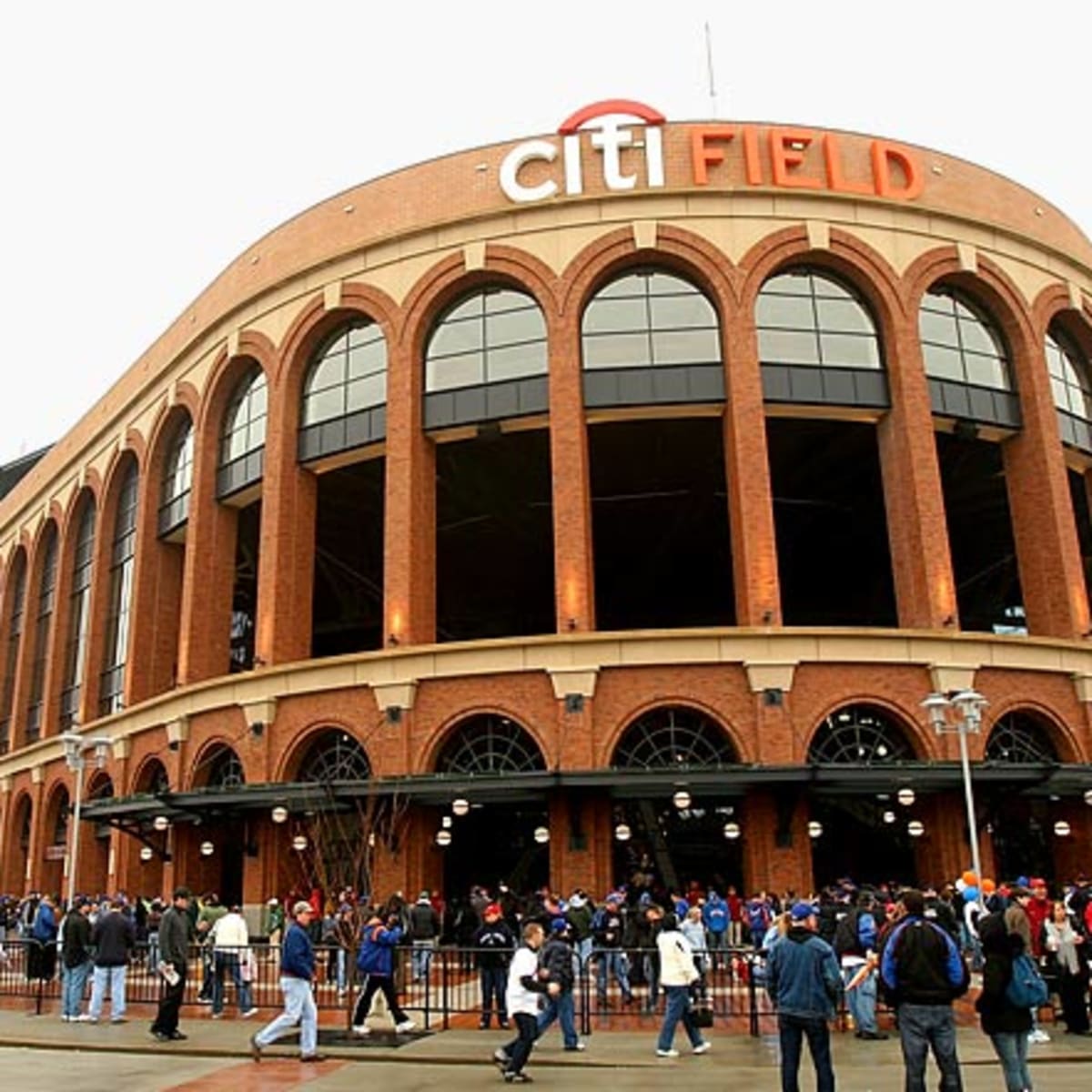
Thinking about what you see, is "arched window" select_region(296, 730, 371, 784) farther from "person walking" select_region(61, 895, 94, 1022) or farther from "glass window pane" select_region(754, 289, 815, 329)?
"glass window pane" select_region(754, 289, 815, 329)

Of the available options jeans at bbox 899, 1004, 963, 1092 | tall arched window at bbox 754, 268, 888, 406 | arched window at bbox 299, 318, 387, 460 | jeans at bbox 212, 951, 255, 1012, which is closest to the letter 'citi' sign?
tall arched window at bbox 754, 268, 888, 406

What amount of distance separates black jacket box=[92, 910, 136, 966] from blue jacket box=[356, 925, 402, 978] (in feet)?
13.7

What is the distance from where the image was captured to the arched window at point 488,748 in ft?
87.6

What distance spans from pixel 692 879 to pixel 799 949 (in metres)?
18.7

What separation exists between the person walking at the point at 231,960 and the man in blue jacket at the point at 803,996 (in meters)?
10.6

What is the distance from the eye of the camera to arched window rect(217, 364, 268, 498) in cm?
3419

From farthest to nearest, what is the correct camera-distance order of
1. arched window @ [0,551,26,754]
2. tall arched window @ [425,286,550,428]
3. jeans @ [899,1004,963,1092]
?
arched window @ [0,551,26,754] → tall arched window @ [425,286,550,428] → jeans @ [899,1004,963,1092]

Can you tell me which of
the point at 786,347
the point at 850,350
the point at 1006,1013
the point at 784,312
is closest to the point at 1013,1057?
the point at 1006,1013

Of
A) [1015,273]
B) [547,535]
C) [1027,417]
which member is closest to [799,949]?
[1027,417]

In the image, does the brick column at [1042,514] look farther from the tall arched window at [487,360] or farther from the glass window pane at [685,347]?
the tall arched window at [487,360]

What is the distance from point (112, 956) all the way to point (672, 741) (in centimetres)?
1329

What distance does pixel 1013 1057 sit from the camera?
9.28 m

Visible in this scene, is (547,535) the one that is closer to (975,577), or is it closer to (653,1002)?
(975,577)

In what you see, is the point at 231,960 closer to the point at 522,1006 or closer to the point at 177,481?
the point at 522,1006
